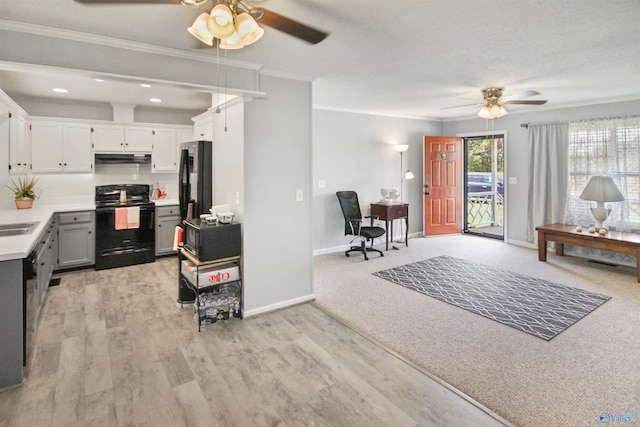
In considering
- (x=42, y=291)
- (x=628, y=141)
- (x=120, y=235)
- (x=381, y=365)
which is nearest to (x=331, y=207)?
(x=120, y=235)

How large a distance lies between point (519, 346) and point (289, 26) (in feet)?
9.49

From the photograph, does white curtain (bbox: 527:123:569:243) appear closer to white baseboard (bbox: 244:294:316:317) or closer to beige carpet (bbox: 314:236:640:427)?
beige carpet (bbox: 314:236:640:427)

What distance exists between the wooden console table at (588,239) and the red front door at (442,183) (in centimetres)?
194

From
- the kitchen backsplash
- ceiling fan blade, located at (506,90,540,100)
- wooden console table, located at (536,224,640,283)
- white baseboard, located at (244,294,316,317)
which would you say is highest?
ceiling fan blade, located at (506,90,540,100)

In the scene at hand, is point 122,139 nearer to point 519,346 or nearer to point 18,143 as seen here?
point 18,143

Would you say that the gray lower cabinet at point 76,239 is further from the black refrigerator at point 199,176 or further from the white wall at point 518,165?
the white wall at point 518,165

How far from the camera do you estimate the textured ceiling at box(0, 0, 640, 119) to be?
210 cm

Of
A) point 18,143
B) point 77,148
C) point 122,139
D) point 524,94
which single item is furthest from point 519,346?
point 77,148

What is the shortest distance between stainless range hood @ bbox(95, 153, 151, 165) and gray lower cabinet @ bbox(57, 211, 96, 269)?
85cm

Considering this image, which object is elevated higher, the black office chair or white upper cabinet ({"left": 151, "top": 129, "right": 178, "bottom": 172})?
white upper cabinet ({"left": 151, "top": 129, "right": 178, "bottom": 172})

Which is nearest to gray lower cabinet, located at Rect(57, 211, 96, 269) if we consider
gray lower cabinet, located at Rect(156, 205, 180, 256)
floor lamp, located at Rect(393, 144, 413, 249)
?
gray lower cabinet, located at Rect(156, 205, 180, 256)

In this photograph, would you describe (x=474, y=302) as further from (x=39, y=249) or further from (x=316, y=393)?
(x=39, y=249)

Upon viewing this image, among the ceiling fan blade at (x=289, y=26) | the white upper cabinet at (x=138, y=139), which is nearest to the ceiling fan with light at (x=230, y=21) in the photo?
the ceiling fan blade at (x=289, y=26)

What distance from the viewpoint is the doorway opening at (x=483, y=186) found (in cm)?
743
